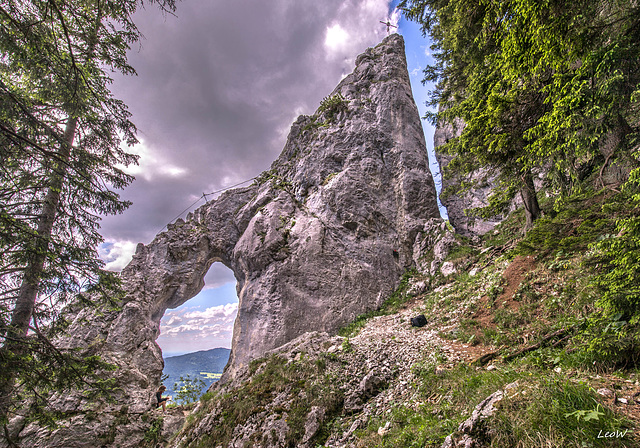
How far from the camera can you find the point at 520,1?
417 cm

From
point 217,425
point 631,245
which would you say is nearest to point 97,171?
point 217,425

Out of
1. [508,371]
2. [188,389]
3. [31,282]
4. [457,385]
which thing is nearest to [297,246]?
[188,389]

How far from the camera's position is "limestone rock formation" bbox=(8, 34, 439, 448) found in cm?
1370

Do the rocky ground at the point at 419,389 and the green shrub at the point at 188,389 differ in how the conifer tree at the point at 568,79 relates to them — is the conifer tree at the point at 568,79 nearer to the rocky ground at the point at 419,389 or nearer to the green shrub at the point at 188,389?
the rocky ground at the point at 419,389

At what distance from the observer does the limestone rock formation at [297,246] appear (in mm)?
13695

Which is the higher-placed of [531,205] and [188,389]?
[531,205]

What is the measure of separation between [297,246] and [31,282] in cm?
1144

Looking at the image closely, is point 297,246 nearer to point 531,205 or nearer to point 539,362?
point 531,205

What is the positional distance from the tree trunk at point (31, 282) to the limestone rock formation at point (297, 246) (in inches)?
251

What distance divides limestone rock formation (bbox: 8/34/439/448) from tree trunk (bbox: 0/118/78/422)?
6370 mm

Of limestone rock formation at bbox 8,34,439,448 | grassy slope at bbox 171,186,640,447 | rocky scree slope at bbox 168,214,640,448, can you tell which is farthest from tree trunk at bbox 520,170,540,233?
limestone rock formation at bbox 8,34,439,448

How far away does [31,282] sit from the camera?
21.2 feet

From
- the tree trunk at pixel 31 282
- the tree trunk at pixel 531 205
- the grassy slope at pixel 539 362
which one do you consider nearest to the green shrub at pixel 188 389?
the tree trunk at pixel 31 282

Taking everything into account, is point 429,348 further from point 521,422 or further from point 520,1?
point 520,1
